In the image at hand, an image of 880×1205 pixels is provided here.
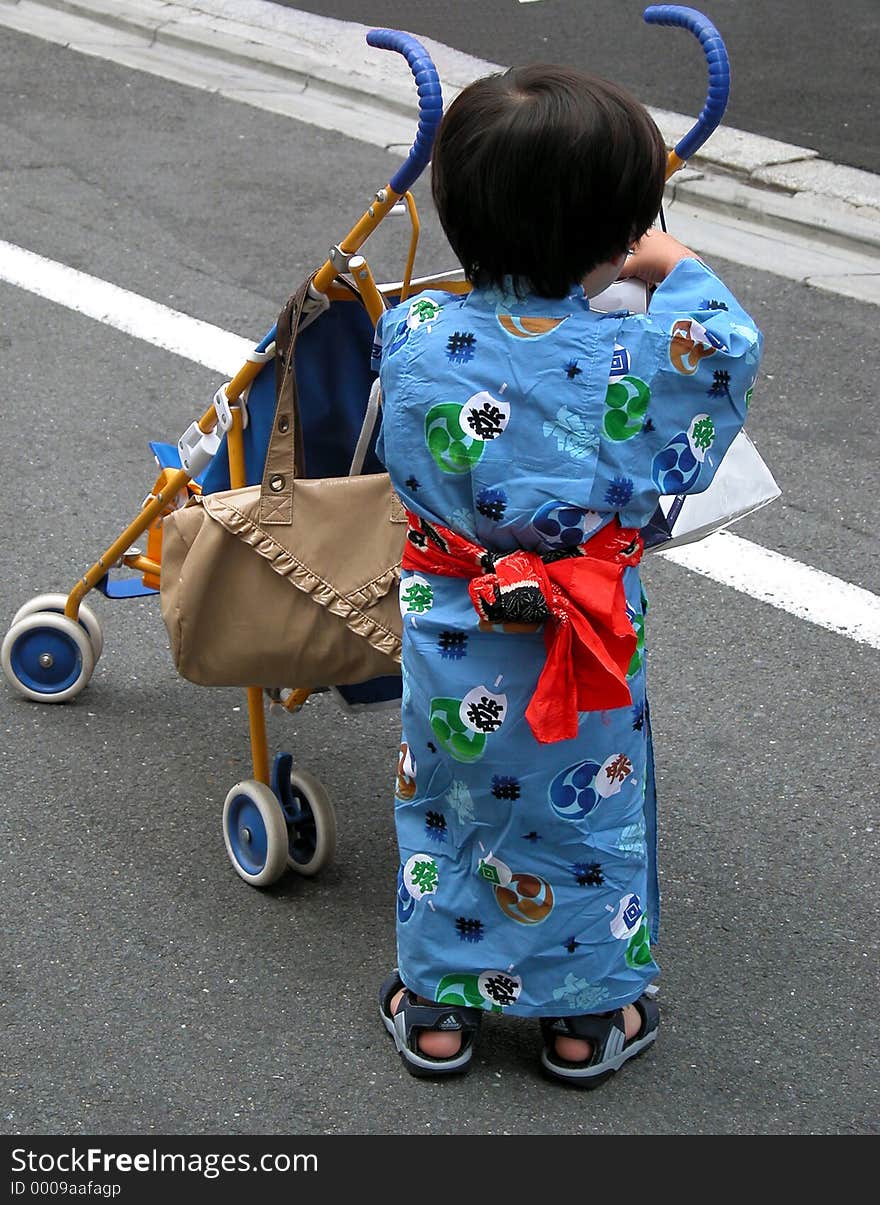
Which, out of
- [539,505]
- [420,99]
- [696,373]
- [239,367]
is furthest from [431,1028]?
[239,367]

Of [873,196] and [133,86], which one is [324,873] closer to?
[873,196]

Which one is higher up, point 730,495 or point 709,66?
point 709,66

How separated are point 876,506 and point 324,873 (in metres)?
2.29

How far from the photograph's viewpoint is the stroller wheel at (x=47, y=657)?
12.4 feet

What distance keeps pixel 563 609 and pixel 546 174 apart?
2.08ft

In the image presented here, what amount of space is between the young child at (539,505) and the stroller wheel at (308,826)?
53cm

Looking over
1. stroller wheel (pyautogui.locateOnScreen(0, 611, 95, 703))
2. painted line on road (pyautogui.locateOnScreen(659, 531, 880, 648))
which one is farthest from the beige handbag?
painted line on road (pyautogui.locateOnScreen(659, 531, 880, 648))

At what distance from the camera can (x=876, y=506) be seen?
15.8 feet

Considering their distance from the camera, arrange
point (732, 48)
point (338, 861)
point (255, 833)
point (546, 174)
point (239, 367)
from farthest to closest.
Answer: point (732, 48) → point (239, 367) → point (338, 861) → point (255, 833) → point (546, 174)

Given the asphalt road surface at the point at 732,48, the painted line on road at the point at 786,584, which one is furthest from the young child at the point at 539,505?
the asphalt road surface at the point at 732,48

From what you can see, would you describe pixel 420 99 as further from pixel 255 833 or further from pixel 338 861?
pixel 338 861

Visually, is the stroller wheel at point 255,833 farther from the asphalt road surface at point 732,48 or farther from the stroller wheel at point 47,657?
the asphalt road surface at point 732,48

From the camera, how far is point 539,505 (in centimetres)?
238

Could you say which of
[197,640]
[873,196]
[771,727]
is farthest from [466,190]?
[873,196]
